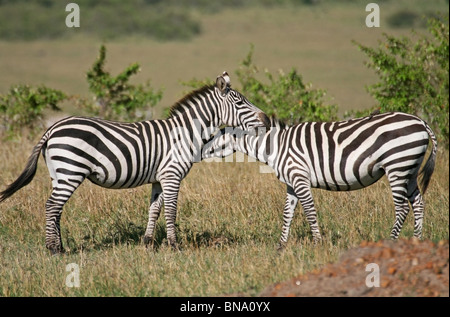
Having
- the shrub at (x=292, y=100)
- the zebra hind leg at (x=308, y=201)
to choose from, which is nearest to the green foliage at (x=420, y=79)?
the shrub at (x=292, y=100)

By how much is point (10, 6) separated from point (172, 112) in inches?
2806

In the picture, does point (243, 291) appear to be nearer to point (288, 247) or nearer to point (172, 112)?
point (288, 247)

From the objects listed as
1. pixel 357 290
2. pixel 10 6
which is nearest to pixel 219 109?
pixel 357 290

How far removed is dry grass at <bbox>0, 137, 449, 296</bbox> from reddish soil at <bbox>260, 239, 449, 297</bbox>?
0.60 metres

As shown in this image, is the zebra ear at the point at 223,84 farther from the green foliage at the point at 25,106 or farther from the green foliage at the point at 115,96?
the green foliage at the point at 25,106

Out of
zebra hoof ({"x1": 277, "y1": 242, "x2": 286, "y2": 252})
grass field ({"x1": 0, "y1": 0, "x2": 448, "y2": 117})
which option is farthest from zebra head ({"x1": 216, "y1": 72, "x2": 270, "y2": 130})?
grass field ({"x1": 0, "y1": 0, "x2": 448, "y2": 117})

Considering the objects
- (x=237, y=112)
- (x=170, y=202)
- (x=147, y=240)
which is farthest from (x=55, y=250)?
(x=237, y=112)

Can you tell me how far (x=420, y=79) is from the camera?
1312 cm

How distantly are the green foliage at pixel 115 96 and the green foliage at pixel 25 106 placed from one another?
95 cm

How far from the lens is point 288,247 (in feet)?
25.6

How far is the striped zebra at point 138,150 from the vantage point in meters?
8.17

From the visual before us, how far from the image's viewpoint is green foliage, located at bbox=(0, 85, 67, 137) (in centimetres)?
1605

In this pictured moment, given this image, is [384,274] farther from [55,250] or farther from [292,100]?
[292,100]

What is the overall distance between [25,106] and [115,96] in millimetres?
2370
